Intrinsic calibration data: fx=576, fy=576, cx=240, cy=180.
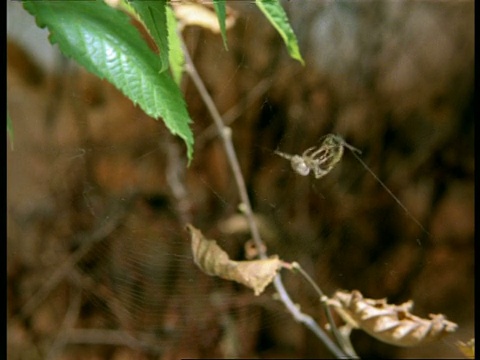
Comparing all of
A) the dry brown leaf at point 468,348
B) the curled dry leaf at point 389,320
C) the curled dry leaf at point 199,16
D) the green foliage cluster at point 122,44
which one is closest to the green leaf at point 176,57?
the curled dry leaf at point 199,16

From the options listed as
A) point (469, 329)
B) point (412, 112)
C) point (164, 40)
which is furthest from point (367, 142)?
point (164, 40)

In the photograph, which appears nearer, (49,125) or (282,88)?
(282,88)

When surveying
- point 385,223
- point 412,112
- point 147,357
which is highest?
point 412,112

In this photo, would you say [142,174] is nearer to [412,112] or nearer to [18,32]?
[18,32]

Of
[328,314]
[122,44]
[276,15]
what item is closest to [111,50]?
[122,44]

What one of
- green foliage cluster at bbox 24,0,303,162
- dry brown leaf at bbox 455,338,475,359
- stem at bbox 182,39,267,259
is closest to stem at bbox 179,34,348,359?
stem at bbox 182,39,267,259

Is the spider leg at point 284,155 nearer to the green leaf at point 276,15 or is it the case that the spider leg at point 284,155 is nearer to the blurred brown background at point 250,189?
the blurred brown background at point 250,189
